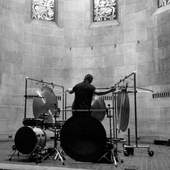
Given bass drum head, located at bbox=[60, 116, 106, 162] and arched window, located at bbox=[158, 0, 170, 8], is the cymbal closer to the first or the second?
bass drum head, located at bbox=[60, 116, 106, 162]

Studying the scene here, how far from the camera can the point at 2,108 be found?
36.7 ft

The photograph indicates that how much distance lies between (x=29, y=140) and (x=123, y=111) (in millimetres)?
2613

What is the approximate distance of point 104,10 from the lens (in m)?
12.9

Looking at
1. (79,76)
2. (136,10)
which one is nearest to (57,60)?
(79,76)

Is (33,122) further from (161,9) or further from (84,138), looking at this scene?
(161,9)

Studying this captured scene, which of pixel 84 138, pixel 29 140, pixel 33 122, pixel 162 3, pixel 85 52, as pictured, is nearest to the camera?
pixel 84 138

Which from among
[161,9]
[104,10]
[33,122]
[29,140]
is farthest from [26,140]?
[104,10]

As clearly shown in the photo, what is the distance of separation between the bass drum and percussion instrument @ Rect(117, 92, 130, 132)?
219 cm

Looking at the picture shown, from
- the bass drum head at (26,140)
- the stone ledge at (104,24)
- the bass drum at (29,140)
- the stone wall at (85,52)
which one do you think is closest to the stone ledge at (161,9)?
the stone wall at (85,52)

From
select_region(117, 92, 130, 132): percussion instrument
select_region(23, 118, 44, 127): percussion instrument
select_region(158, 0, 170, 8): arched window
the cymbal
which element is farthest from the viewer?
select_region(158, 0, 170, 8): arched window

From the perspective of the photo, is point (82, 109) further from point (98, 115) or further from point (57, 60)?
point (57, 60)

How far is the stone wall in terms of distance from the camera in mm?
11211

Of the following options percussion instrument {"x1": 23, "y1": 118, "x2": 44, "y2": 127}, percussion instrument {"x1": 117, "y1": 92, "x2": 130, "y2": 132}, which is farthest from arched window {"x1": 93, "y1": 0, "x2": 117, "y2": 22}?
percussion instrument {"x1": 23, "y1": 118, "x2": 44, "y2": 127}

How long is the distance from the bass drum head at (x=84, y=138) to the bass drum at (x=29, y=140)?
0.72m
